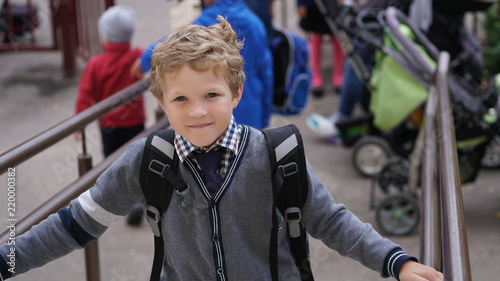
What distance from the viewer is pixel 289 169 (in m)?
1.76

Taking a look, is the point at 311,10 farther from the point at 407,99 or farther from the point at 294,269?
the point at 294,269

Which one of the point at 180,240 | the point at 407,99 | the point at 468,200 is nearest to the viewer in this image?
the point at 180,240

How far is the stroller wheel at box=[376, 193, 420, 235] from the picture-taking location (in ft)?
16.7

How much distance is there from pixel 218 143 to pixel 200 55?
0.77 ft

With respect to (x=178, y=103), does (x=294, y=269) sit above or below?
below

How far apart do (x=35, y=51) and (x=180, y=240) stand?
8561mm

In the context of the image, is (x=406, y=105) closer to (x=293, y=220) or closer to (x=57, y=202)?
(x=57, y=202)

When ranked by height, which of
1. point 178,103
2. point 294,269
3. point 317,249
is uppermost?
point 178,103

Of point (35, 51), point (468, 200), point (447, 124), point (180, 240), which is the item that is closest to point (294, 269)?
point (180, 240)

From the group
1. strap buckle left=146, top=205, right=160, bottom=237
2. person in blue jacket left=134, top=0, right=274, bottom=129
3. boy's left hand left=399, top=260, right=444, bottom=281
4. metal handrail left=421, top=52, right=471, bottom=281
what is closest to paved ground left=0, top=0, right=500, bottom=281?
strap buckle left=146, top=205, right=160, bottom=237

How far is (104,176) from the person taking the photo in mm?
1818

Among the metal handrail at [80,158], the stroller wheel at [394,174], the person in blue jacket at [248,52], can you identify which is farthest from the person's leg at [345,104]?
the metal handrail at [80,158]

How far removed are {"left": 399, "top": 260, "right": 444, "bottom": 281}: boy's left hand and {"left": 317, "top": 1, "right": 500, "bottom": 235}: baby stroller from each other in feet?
11.3

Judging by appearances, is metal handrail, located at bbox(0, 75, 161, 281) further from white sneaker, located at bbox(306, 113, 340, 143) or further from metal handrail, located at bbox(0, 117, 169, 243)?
white sneaker, located at bbox(306, 113, 340, 143)
